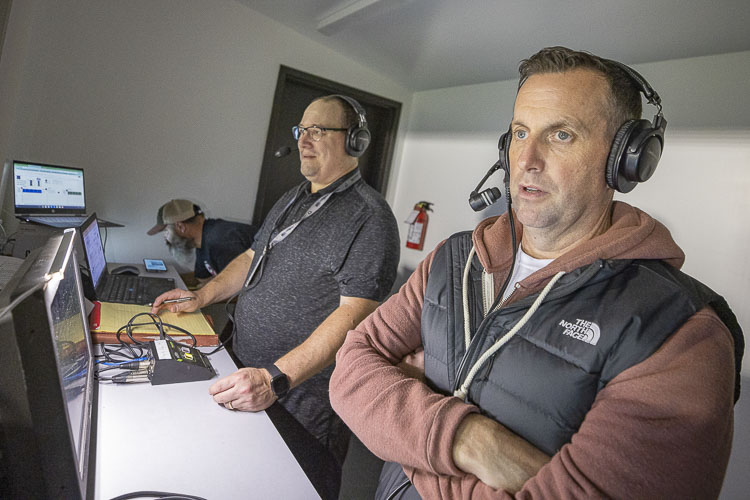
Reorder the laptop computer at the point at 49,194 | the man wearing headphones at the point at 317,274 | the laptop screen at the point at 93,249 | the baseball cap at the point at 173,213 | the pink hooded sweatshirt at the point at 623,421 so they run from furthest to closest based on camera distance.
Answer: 1. the baseball cap at the point at 173,213
2. the laptop computer at the point at 49,194
3. the laptop screen at the point at 93,249
4. the man wearing headphones at the point at 317,274
5. the pink hooded sweatshirt at the point at 623,421

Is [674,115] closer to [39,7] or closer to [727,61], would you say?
[727,61]

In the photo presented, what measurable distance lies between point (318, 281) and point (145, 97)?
6.47 ft

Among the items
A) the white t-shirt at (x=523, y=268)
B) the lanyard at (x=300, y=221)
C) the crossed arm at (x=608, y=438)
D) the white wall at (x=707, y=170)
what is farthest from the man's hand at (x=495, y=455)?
the white wall at (x=707, y=170)

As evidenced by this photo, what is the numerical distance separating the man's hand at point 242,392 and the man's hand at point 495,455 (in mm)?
609

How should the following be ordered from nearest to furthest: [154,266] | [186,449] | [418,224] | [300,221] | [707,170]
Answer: [186,449], [300,221], [707,170], [154,266], [418,224]

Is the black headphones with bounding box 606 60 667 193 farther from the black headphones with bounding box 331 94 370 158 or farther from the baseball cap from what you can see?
the baseball cap

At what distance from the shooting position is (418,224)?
3.71 meters

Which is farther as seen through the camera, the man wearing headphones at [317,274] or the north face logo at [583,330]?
the man wearing headphones at [317,274]

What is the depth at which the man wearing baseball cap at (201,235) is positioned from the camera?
263 cm

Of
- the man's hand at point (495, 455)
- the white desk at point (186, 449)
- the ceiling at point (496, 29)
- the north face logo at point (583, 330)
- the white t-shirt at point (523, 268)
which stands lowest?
the white desk at point (186, 449)

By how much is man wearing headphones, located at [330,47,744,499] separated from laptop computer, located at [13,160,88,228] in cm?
198

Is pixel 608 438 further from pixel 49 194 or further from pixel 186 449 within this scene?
pixel 49 194

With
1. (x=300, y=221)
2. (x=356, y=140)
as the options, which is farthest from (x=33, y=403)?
(x=356, y=140)

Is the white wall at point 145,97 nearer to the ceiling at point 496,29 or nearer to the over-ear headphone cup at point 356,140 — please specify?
the ceiling at point 496,29
